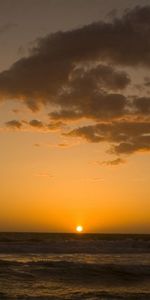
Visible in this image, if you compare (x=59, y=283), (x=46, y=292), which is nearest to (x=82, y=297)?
(x=46, y=292)

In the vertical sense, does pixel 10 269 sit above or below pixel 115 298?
above

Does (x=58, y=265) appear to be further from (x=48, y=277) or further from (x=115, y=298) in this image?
(x=115, y=298)

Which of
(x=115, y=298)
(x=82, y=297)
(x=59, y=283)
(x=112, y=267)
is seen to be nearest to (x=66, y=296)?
(x=82, y=297)

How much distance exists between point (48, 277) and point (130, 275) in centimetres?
498

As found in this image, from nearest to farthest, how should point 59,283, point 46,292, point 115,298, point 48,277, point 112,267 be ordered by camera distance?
1. point 115,298
2. point 46,292
3. point 59,283
4. point 48,277
5. point 112,267

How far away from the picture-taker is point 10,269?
87.2ft

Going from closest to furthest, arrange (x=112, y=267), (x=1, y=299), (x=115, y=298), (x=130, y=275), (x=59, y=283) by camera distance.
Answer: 1. (x=1, y=299)
2. (x=115, y=298)
3. (x=59, y=283)
4. (x=130, y=275)
5. (x=112, y=267)

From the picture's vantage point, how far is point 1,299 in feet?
53.7

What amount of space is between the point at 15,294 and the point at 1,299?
1.30 m

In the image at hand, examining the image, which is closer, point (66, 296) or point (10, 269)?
point (66, 296)

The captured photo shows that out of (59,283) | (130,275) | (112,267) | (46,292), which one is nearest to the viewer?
(46,292)

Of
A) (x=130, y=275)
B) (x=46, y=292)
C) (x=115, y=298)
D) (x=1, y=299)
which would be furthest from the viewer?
(x=130, y=275)

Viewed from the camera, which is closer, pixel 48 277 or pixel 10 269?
pixel 48 277

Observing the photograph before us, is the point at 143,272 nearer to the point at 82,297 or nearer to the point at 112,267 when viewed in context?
the point at 112,267
